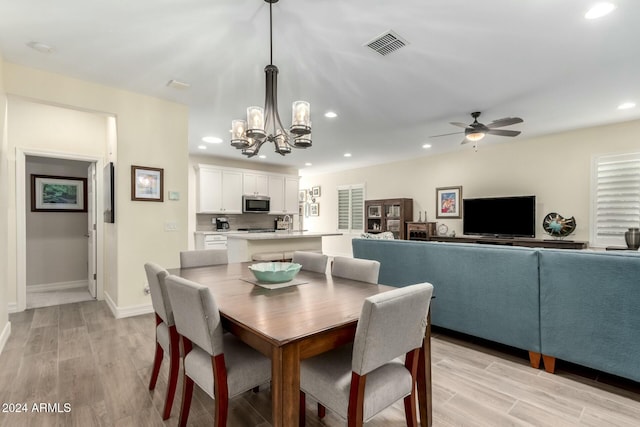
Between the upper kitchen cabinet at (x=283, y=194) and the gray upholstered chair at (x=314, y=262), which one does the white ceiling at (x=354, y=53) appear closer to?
the gray upholstered chair at (x=314, y=262)

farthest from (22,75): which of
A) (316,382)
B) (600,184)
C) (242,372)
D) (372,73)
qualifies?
(600,184)

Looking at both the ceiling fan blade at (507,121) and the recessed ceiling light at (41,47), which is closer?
the recessed ceiling light at (41,47)

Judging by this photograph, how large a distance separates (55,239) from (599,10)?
272 inches

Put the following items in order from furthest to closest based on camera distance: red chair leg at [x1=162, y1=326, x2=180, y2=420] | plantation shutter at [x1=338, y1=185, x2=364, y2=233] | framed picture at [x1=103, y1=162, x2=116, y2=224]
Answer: plantation shutter at [x1=338, y1=185, x2=364, y2=233] < framed picture at [x1=103, y1=162, x2=116, y2=224] < red chair leg at [x1=162, y1=326, x2=180, y2=420]

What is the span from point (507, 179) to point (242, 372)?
590 centimetres

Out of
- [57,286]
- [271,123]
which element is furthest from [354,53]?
[57,286]

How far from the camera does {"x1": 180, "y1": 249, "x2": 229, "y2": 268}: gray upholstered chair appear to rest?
8.73 feet

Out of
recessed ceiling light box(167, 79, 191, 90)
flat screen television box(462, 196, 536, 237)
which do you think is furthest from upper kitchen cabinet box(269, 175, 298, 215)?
recessed ceiling light box(167, 79, 191, 90)

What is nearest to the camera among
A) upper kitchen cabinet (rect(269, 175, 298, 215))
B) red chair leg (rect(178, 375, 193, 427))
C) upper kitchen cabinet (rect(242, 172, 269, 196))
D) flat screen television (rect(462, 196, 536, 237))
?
red chair leg (rect(178, 375, 193, 427))

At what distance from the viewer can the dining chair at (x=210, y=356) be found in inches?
52.8

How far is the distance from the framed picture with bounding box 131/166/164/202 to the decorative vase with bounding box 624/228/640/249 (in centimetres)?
612

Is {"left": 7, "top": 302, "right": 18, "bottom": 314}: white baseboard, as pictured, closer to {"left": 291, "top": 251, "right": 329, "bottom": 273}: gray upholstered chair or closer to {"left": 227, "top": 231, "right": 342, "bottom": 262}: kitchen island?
{"left": 227, "top": 231, "right": 342, "bottom": 262}: kitchen island

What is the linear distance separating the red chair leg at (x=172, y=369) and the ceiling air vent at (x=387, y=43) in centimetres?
248

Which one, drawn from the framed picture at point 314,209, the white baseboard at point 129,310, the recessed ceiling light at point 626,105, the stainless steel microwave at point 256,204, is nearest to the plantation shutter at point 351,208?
the framed picture at point 314,209
